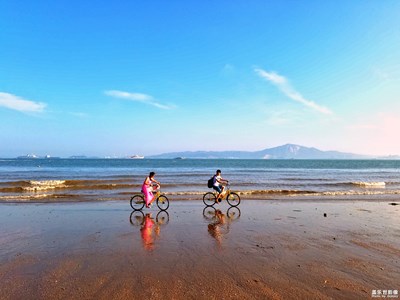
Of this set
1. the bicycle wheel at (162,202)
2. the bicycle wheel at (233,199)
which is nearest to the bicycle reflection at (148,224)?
the bicycle wheel at (162,202)

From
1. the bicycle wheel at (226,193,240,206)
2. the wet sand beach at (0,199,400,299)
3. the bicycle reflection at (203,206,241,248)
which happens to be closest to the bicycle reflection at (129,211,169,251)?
the wet sand beach at (0,199,400,299)

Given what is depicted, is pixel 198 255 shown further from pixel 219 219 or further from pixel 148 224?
pixel 219 219

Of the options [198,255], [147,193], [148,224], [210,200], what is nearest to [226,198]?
[210,200]

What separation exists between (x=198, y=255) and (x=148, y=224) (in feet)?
17.1

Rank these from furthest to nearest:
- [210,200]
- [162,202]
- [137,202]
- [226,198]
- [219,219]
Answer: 1. [210,200]
2. [226,198]
3. [162,202]
4. [137,202]
5. [219,219]

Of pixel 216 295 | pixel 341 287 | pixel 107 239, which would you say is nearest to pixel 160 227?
pixel 107 239

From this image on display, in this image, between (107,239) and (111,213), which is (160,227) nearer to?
(107,239)

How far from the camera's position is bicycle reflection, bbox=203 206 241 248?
1125 cm

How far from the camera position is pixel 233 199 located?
18.3 metres

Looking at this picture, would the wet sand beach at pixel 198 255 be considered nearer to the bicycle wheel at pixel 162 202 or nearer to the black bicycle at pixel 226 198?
the bicycle wheel at pixel 162 202

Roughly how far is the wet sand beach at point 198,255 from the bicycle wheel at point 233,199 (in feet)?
8.86

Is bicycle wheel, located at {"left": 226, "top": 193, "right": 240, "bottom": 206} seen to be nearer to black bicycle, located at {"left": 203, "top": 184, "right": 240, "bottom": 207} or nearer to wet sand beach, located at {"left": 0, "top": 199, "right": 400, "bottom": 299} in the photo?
black bicycle, located at {"left": 203, "top": 184, "right": 240, "bottom": 207}

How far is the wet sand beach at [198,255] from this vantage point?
6344mm

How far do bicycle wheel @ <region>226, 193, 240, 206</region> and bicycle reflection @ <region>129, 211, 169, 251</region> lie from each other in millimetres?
4188
